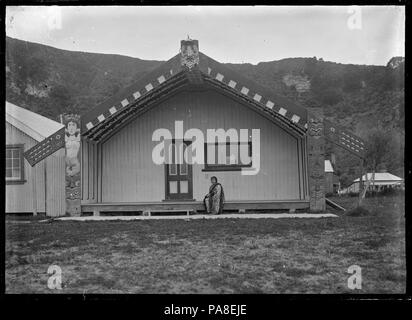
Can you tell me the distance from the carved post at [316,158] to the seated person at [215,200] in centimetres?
174

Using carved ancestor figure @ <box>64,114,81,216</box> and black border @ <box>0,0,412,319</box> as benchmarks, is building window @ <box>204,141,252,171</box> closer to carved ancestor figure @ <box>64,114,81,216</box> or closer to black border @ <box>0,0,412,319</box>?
carved ancestor figure @ <box>64,114,81,216</box>

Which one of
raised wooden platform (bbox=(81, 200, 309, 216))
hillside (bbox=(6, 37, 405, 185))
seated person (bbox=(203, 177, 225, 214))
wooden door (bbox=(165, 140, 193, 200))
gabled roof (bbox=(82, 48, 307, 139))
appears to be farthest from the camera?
wooden door (bbox=(165, 140, 193, 200))

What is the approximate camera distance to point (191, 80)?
27.6ft

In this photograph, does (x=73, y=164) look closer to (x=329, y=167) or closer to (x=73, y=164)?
(x=73, y=164)

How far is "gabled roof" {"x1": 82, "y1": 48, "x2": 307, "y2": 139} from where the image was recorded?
25.5ft

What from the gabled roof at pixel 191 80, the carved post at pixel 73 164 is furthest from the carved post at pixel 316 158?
the carved post at pixel 73 164

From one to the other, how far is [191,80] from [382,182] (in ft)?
13.7

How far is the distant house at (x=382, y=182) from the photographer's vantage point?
164 inches

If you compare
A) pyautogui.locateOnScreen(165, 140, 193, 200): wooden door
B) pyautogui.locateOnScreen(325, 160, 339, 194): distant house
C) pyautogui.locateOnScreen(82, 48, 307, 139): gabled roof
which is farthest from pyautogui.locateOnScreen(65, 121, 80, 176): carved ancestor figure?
pyautogui.locateOnScreen(325, 160, 339, 194): distant house

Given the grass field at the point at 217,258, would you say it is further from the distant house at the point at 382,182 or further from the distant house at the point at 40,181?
the distant house at the point at 40,181

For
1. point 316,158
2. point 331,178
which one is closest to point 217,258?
point 316,158

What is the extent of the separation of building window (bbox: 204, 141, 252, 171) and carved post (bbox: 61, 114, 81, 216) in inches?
102
